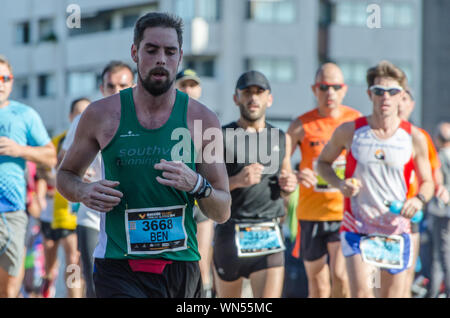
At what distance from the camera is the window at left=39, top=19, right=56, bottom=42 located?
37.5 meters

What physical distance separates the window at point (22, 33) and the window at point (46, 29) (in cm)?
123

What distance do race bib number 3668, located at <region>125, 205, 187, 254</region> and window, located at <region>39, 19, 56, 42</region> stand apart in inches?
1372

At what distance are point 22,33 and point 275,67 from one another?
617 inches

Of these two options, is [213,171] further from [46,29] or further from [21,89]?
[21,89]

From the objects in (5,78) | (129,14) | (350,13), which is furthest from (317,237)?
(129,14)

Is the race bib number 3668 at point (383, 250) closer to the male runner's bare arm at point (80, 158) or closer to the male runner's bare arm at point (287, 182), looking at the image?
the male runner's bare arm at point (287, 182)

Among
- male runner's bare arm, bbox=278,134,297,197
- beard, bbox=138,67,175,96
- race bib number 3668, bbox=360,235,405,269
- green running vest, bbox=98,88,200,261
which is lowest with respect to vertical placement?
race bib number 3668, bbox=360,235,405,269

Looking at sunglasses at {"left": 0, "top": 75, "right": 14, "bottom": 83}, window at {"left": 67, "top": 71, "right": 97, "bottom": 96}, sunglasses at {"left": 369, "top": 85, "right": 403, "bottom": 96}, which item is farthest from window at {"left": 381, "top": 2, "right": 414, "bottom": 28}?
sunglasses at {"left": 0, "top": 75, "right": 14, "bottom": 83}

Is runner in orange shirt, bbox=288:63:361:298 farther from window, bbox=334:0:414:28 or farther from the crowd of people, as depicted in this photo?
window, bbox=334:0:414:28

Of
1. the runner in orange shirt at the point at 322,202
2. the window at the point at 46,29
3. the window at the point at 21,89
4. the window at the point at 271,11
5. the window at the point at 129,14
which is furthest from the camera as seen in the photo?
the window at the point at 21,89

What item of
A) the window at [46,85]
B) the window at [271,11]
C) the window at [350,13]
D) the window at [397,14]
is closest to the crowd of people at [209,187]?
the window at [271,11]

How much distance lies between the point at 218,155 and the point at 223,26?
27027mm

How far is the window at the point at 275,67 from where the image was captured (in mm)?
30484
